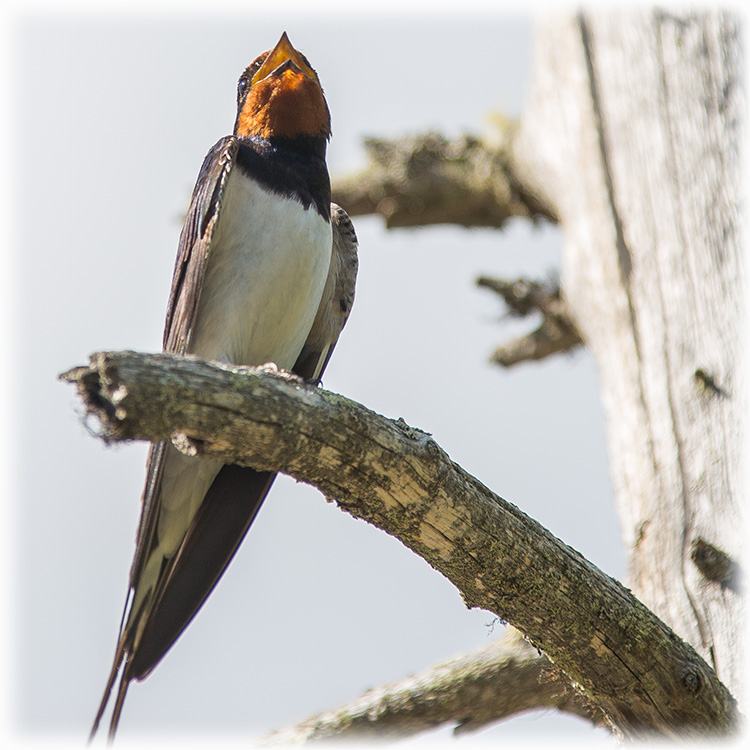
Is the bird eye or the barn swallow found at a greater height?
the bird eye

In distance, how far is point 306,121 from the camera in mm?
5320

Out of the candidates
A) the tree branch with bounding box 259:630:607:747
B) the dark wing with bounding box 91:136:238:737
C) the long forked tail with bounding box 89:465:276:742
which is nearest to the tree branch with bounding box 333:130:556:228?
the dark wing with bounding box 91:136:238:737

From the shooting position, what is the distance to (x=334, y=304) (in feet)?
18.2

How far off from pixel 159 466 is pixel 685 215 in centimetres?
308

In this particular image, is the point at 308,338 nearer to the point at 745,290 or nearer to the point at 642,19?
the point at 745,290

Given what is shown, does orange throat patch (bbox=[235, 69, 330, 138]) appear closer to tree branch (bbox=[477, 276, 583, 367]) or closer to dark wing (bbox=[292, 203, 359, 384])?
dark wing (bbox=[292, 203, 359, 384])

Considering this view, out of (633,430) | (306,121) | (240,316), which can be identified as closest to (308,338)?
(240,316)

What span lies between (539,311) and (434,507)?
12.6ft

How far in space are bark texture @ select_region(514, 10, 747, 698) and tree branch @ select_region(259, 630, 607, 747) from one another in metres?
0.72

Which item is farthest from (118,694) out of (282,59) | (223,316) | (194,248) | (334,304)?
(282,59)

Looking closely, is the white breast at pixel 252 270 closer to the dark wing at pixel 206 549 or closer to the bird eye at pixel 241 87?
the dark wing at pixel 206 549

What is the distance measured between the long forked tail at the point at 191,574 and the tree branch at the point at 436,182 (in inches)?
143

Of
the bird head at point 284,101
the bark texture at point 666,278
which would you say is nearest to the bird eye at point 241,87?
the bird head at point 284,101

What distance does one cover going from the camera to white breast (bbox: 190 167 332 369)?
4727mm
